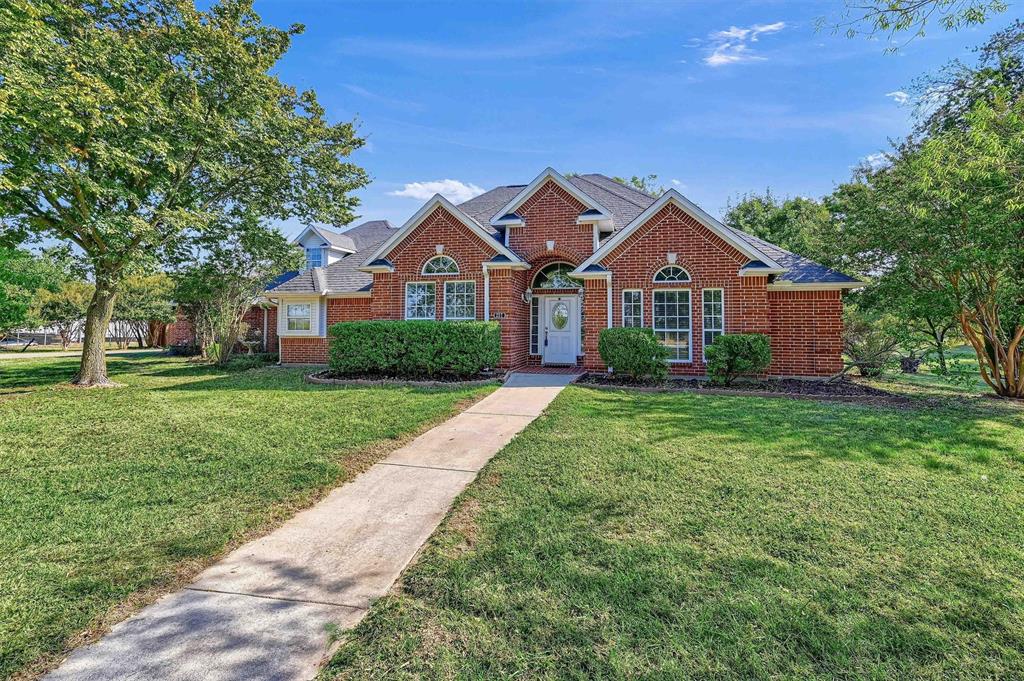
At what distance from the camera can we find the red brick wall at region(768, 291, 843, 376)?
12742 mm

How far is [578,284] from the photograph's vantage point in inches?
614

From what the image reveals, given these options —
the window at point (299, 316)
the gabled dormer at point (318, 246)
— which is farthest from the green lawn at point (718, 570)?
the gabled dormer at point (318, 246)

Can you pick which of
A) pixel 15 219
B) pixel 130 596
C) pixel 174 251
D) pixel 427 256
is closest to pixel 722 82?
pixel 427 256

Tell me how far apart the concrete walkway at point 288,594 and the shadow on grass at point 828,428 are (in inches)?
146

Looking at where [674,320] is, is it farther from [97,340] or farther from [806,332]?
[97,340]

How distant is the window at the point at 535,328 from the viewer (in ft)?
53.0

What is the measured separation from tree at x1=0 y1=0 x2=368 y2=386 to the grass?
446 centimetres

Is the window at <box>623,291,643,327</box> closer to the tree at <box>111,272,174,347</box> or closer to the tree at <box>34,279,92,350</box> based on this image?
the tree at <box>111,272,174,347</box>

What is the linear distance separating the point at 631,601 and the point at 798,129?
1538cm

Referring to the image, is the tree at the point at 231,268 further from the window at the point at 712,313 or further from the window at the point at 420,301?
the window at the point at 712,313

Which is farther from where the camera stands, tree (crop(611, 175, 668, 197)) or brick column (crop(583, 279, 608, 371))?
tree (crop(611, 175, 668, 197))

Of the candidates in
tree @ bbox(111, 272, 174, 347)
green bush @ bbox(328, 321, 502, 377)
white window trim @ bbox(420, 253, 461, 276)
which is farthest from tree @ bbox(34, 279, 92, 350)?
white window trim @ bbox(420, 253, 461, 276)

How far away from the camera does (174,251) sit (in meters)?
14.4

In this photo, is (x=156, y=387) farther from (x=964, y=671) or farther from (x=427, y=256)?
(x=964, y=671)
